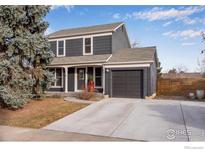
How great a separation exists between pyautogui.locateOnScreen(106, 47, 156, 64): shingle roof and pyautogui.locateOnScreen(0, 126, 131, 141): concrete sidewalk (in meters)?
7.96

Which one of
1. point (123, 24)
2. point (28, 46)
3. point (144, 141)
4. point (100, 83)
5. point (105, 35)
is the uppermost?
point (123, 24)

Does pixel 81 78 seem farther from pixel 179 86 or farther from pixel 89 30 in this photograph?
pixel 179 86

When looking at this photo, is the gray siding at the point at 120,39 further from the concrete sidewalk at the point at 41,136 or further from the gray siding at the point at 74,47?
the concrete sidewalk at the point at 41,136

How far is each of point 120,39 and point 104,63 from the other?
12.4ft

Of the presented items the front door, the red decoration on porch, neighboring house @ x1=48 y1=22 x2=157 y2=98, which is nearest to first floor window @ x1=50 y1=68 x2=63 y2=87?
neighboring house @ x1=48 y1=22 x2=157 y2=98

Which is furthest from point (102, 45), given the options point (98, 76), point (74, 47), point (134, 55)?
point (134, 55)

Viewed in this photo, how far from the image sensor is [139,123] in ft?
24.0

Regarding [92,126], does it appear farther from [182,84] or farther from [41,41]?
[182,84]

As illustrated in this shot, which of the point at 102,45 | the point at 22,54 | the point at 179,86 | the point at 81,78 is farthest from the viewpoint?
the point at 81,78

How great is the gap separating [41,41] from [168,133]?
7353mm

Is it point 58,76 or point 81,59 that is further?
point 58,76

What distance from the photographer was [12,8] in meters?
9.61

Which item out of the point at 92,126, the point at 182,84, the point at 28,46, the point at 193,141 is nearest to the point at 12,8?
the point at 28,46

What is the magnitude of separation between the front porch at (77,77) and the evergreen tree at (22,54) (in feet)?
15.5
